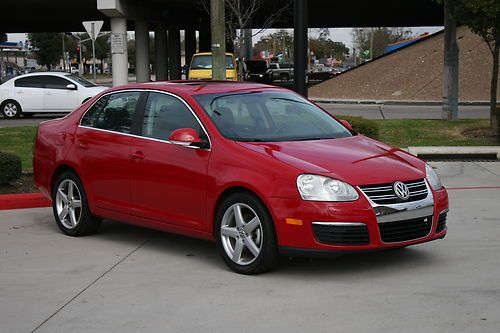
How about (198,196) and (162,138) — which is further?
(162,138)

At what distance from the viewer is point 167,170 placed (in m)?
6.57

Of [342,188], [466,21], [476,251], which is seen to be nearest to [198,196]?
[342,188]

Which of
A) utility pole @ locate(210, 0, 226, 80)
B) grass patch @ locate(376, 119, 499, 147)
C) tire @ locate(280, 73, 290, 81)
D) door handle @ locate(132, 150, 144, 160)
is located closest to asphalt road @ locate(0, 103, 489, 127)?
grass patch @ locate(376, 119, 499, 147)

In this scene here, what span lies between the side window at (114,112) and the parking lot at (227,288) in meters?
1.19

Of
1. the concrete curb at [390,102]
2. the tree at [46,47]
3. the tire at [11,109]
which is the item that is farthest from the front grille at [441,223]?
the tree at [46,47]

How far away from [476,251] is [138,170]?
323 cm

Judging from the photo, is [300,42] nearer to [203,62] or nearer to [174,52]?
[203,62]

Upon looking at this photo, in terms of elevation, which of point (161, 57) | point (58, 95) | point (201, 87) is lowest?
point (58, 95)

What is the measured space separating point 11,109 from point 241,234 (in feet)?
64.3

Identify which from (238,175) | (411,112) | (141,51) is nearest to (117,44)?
(141,51)

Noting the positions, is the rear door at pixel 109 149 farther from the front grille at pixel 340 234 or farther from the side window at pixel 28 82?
the side window at pixel 28 82

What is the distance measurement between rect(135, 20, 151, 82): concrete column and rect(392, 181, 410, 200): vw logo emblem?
33.0 metres

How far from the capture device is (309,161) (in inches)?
232

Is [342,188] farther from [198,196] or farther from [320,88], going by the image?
[320,88]
